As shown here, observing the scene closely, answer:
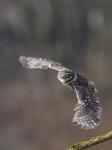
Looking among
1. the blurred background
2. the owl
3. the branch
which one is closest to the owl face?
the owl

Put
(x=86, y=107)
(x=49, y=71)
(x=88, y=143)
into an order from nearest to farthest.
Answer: (x=88, y=143) < (x=86, y=107) < (x=49, y=71)

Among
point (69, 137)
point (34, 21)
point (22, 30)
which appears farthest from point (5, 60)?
point (69, 137)

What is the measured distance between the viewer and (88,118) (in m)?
0.76

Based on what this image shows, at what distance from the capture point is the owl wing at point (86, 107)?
2.47 ft

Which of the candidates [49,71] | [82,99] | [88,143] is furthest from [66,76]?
[49,71]

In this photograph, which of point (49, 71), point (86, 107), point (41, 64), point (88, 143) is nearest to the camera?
point (88, 143)

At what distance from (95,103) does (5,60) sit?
23.0ft

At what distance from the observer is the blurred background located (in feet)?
20.5

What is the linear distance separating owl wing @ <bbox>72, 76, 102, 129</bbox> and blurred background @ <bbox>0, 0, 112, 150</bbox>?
191 inches

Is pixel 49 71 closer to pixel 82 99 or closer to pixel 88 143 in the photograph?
pixel 82 99

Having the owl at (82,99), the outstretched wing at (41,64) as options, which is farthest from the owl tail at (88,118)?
the outstretched wing at (41,64)

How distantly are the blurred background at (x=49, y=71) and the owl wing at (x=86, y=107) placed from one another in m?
4.85

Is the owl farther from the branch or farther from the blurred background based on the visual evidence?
the blurred background

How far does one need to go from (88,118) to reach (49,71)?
6394mm
